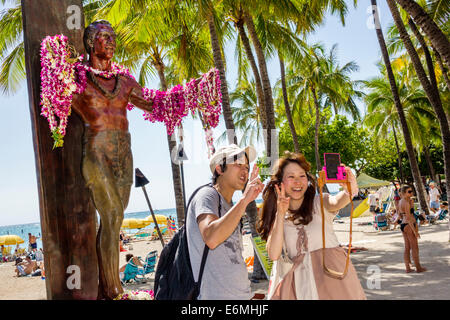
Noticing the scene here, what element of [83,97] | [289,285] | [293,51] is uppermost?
[293,51]

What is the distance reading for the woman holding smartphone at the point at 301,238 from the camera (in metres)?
2.83

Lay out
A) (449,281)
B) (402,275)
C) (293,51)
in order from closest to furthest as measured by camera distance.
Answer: (449,281) < (402,275) < (293,51)

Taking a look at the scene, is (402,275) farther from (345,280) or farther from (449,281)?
(345,280)

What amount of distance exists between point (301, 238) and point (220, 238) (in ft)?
3.53

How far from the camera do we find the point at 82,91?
3.73 metres

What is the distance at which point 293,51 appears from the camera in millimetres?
14023

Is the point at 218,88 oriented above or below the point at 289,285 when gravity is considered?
above

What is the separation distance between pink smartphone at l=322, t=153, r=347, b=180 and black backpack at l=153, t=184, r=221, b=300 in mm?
938

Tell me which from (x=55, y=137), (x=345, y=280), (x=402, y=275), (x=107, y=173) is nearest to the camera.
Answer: (x=345, y=280)

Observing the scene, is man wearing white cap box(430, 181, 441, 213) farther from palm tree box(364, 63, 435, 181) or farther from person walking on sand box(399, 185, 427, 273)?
person walking on sand box(399, 185, 427, 273)

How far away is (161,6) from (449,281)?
8.77 metres

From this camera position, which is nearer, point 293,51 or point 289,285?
point 289,285

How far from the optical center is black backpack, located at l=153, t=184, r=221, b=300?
2312mm

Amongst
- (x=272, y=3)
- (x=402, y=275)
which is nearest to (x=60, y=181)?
(x=402, y=275)
